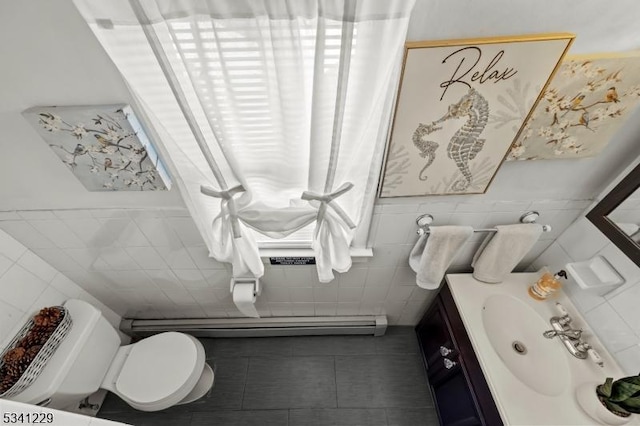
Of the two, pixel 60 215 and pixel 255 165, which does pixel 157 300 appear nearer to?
pixel 60 215

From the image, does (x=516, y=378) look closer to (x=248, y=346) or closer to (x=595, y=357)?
(x=595, y=357)

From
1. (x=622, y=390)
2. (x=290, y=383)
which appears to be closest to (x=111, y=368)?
(x=290, y=383)

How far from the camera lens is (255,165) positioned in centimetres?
85

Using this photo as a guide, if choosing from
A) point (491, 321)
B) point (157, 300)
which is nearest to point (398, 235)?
point (491, 321)

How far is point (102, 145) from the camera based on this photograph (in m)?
0.86

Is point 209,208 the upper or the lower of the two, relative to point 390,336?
upper

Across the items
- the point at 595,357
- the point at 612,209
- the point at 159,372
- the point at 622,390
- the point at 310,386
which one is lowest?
the point at 310,386

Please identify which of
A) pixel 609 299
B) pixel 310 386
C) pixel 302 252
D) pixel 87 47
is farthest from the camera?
pixel 310 386

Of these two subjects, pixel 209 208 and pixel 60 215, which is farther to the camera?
pixel 60 215

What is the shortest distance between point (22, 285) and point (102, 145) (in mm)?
A: 933

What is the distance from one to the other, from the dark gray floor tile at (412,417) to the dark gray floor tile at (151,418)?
1198 mm

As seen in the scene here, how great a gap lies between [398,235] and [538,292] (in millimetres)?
716

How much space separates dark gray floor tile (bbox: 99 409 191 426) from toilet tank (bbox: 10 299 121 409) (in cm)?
44

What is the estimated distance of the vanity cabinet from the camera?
1093mm
